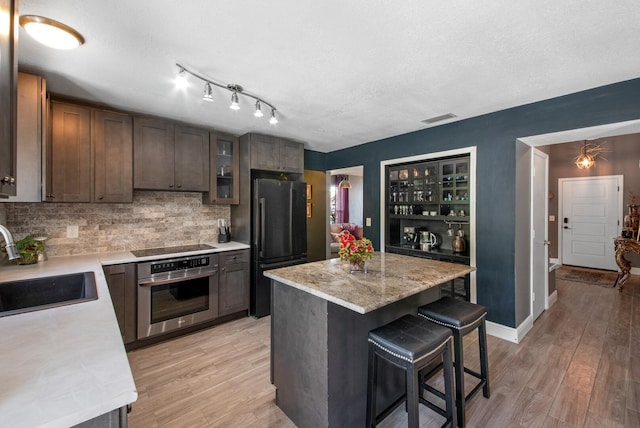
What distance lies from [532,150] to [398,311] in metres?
2.61

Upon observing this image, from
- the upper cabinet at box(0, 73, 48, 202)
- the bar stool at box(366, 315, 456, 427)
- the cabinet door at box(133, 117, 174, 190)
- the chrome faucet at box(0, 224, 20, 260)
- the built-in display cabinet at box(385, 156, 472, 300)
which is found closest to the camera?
the chrome faucet at box(0, 224, 20, 260)

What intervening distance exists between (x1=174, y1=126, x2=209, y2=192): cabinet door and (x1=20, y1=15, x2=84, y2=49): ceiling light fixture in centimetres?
157

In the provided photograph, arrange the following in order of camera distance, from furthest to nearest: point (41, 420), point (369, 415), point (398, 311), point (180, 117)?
point (180, 117)
point (398, 311)
point (369, 415)
point (41, 420)

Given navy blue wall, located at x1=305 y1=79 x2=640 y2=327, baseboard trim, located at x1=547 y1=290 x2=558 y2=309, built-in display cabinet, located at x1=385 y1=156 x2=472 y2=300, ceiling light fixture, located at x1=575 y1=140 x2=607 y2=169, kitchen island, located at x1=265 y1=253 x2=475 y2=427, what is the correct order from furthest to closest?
ceiling light fixture, located at x1=575 y1=140 x2=607 y2=169
baseboard trim, located at x1=547 y1=290 x2=558 y2=309
built-in display cabinet, located at x1=385 y1=156 x2=472 y2=300
navy blue wall, located at x1=305 y1=79 x2=640 y2=327
kitchen island, located at x1=265 y1=253 x2=475 y2=427

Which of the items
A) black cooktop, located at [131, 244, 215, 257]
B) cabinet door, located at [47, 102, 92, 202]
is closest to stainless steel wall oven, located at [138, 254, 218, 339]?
black cooktop, located at [131, 244, 215, 257]

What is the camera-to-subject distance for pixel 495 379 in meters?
2.31

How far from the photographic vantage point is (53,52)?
1853 mm

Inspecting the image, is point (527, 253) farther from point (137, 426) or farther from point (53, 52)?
point (53, 52)

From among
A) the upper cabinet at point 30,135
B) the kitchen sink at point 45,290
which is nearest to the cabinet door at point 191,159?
the upper cabinet at point 30,135

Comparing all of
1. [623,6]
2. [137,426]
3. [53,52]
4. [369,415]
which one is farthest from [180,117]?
[623,6]

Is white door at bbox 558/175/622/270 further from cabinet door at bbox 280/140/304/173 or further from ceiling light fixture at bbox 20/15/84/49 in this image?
ceiling light fixture at bbox 20/15/84/49

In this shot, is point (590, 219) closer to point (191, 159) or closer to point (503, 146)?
point (503, 146)

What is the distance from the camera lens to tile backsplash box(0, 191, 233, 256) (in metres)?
2.70

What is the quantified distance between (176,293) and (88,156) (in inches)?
63.7
